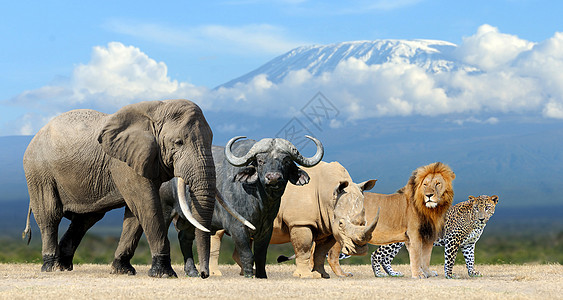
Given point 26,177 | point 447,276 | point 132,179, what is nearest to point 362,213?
point 447,276

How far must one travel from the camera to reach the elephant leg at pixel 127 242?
13328 mm

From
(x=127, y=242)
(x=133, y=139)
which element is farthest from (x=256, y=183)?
(x=127, y=242)

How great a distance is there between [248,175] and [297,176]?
742mm

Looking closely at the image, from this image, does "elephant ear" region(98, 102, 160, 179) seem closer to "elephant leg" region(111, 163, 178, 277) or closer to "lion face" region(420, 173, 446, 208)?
"elephant leg" region(111, 163, 178, 277)

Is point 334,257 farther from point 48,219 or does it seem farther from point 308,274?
point 48,219

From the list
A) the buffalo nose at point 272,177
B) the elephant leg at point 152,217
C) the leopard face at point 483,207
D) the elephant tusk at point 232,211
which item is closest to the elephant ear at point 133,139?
the elephant leg at point 152,217

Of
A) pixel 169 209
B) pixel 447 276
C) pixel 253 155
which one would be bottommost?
pixel 447 276

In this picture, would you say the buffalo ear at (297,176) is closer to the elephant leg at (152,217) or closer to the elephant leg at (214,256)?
the elephant leg at (152,217)

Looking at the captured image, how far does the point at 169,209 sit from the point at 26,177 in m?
3.00

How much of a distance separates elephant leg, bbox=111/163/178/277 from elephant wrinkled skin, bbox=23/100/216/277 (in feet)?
0.05

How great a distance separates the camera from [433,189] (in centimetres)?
1369

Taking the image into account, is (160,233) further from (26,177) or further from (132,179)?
(26,177)

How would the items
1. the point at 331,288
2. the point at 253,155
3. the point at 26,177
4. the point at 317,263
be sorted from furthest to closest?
the point at 26,177
the point at 317,263
the point at 253,155
the point at 331,288

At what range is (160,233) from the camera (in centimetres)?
1222
